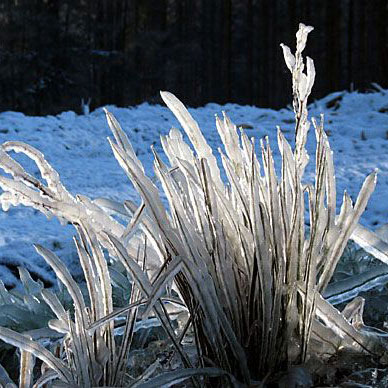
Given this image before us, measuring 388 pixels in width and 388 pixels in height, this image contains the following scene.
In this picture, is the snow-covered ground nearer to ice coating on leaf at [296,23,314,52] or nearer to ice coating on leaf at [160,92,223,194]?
ice coating on leaf at [160,92,223,194]

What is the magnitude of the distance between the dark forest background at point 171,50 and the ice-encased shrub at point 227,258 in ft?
39.5

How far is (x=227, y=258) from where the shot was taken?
1055mm

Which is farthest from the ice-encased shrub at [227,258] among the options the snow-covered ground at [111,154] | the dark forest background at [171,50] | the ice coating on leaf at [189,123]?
the dark forest background at [171,50]

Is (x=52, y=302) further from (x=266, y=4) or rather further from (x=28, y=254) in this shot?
(x=266, y=4)

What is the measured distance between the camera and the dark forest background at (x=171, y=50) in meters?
17.8

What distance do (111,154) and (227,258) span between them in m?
5.29

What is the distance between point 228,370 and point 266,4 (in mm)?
29476

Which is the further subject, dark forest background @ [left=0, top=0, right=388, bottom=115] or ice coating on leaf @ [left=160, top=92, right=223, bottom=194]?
dark forest background @ [left=0, top=0, right=388, bottom=115]

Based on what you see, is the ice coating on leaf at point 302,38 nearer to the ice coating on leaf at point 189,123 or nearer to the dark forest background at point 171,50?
the ice coating on leaf at point 189,123

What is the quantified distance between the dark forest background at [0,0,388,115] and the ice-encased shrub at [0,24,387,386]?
12.0m

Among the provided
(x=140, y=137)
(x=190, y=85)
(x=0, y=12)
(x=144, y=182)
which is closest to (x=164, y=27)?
(x=190, y=85)

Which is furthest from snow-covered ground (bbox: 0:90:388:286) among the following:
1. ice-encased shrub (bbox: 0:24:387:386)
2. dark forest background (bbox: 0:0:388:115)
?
dark forest background (bbox: 0:0:388:115)

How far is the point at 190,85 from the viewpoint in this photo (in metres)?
24.7

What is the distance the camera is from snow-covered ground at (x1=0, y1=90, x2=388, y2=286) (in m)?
2.93
